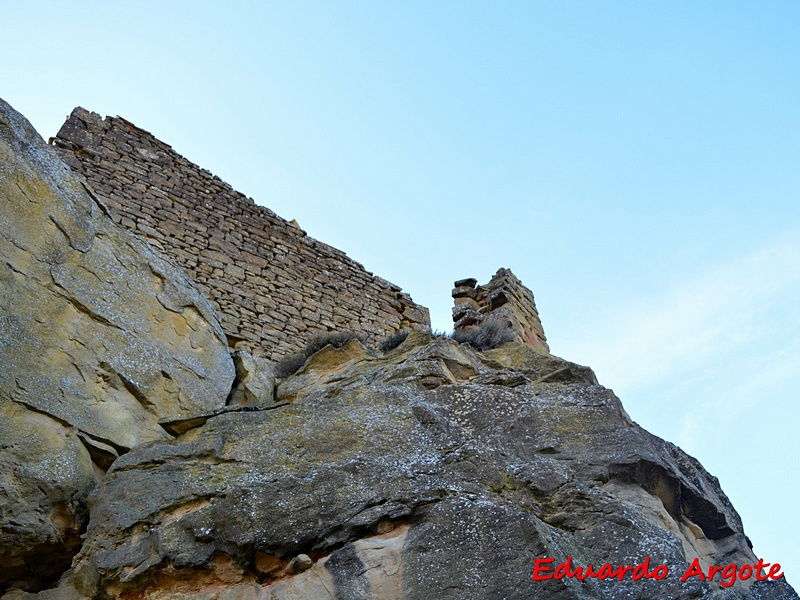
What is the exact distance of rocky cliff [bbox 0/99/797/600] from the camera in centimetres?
384

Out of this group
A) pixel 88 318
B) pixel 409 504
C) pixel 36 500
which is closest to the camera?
pixel 409 504

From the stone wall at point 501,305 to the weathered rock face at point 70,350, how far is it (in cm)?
335

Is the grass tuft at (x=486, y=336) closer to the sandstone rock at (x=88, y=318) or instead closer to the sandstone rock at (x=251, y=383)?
the sandstone rock at (x=251, y=383)

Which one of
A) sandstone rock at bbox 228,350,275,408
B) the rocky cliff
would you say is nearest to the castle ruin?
sandstone rock at bbox 228,350,275,408

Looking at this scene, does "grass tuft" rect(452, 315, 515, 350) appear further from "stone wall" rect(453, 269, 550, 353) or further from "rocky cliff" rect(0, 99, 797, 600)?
"stone wall" rect(453, 269, 550, 353)

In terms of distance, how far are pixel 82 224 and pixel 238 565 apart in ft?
8.58

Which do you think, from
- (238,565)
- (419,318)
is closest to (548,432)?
(238,565)

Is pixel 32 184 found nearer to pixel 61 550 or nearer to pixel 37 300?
pixel 37 300

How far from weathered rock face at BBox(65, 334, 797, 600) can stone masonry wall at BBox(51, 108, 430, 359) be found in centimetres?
294

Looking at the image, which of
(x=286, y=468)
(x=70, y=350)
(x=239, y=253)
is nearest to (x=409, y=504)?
(x=286, y=468)

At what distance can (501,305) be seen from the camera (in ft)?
29.8

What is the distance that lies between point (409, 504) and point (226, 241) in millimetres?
4751

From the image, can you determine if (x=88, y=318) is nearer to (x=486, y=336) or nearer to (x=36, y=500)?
(x=36, y=500)

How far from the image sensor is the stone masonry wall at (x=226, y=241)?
7805 millimetres
